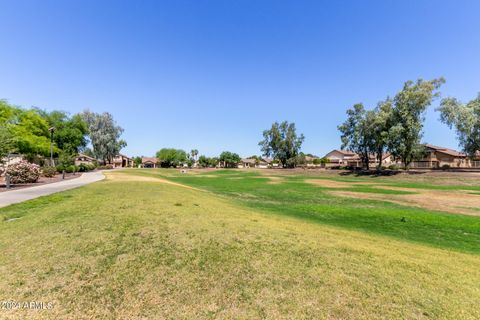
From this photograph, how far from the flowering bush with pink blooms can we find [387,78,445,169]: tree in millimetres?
57393

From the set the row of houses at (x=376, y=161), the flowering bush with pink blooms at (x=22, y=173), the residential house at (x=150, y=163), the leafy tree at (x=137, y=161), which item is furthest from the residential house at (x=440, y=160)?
the leafy tree at (x=137, y=161)

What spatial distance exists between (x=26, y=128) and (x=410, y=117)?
73.4 metres

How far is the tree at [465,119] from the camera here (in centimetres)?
4344

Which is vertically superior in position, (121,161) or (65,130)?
(65,130)

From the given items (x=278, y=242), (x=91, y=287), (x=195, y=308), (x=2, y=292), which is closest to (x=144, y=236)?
(x=91, y=287)

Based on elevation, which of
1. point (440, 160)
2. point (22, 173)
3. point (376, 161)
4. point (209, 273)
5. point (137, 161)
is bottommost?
point (209, 273)

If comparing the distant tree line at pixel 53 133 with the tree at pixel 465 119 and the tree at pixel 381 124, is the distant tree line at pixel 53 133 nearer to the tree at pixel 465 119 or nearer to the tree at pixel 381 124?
the tree at pixel 381 124

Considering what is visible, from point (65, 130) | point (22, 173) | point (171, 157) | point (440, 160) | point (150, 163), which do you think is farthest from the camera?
point (150, 163)

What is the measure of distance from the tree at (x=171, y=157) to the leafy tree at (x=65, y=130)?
200 ft

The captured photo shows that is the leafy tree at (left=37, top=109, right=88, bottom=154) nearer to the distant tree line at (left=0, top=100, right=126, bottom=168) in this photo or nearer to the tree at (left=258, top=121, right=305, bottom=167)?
the distant tree line at (left=0, top=100, right=126, bottom=168)

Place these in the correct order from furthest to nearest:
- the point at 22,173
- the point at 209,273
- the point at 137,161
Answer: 1. the point at 137,161
2. the point at 22,173
3. the point at 209,273

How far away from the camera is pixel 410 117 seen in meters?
47.5

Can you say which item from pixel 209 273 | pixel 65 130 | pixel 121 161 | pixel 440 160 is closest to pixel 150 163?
pixel 121 161

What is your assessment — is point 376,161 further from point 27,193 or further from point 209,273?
point 209,273
